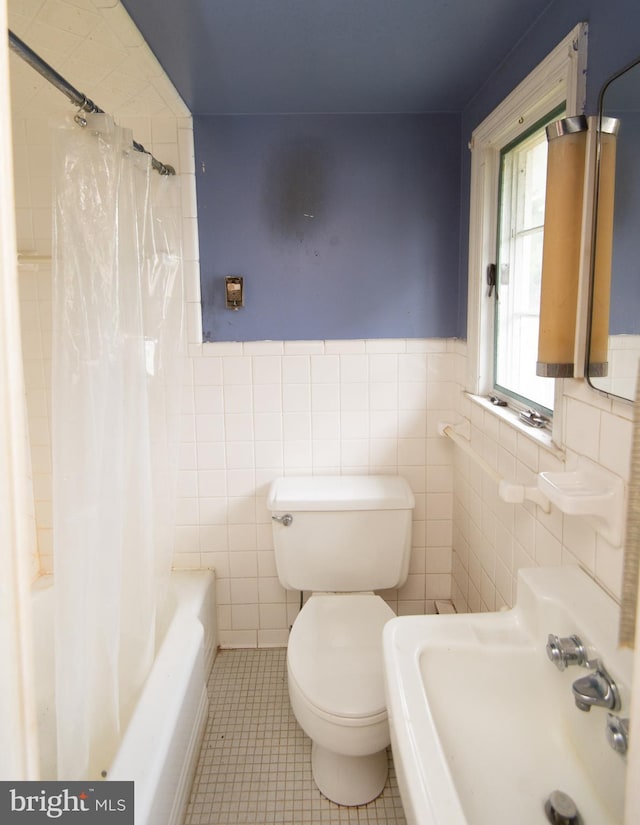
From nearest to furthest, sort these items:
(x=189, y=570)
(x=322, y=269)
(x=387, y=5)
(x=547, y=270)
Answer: (x=547, y=270) → (x=387, y=5) → (x=322, y=269) → (x=189, y=570)

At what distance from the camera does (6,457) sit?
423 millimetres

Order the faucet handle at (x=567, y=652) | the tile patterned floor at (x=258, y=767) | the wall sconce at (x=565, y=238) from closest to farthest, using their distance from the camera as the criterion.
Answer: the faucet handle at (x=567, y=652), the wall sconce at (x=565, y=238), the tile patterned floor at (x=258, y=767)

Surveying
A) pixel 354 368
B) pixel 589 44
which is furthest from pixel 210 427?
pixel 589 44

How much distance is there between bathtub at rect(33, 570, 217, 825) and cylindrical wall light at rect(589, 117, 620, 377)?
1.34 metres

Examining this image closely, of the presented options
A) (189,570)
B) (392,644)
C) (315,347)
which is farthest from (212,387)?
(392,644)

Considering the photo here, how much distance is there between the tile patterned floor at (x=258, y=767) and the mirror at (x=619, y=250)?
Result: 140cm

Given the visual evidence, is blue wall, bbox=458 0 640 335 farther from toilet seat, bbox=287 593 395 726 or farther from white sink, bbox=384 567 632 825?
toilet seat, bbox=287 593 395 726

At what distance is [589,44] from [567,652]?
3.98ft

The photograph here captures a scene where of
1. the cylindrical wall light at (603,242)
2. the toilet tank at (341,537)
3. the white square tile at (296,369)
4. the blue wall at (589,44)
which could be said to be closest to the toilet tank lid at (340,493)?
the toilet tank at (341,537)

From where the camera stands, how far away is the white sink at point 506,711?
2.78 ft

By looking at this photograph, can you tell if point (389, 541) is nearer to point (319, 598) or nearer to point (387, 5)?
point (319, 598)

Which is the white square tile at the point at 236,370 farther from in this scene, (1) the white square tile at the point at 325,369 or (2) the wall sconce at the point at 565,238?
(2) the wall sconce at the point at 565,238

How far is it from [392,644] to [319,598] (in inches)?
31.8

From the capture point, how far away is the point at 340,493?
197cm
